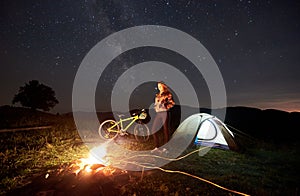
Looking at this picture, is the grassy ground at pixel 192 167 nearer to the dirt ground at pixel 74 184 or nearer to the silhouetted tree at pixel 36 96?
the dirt ground at pixel 74 184

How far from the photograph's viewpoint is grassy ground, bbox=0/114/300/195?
4426 mm

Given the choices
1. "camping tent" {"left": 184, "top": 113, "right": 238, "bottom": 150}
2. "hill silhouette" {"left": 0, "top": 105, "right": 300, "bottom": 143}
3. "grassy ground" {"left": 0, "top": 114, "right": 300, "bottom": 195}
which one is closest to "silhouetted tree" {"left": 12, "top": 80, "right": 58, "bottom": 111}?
"hill silhouette" {"left": 0, "top": 105, "right": 300, "bottom": 143}

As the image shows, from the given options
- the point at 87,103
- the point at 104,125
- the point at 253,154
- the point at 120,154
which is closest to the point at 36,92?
the point at 87,103

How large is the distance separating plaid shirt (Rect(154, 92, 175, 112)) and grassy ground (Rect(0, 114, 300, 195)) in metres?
1.96

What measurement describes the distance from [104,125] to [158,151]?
4239 mm

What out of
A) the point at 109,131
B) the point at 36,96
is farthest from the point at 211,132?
the point at 36,96

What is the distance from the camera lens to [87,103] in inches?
1136

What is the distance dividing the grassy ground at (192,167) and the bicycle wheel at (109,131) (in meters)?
1.49

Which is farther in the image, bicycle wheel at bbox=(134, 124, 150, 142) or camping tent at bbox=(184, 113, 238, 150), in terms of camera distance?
bicycle wheel at bbox=(134, 124, 150, 142)

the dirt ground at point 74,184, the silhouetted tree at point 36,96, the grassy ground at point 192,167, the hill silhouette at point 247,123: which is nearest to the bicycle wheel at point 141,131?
the hill silhouette at point 247,123

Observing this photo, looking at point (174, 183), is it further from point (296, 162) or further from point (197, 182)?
point (296, 162)

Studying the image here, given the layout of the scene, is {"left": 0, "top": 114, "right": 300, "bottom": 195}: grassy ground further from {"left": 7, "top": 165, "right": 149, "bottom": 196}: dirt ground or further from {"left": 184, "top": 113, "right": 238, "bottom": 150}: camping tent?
{"left": 184, "top": 113, "right": 238, "bottom": 150}: camping tent

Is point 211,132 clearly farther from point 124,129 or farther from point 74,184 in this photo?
point 74,184

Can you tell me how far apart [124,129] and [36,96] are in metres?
38.6
